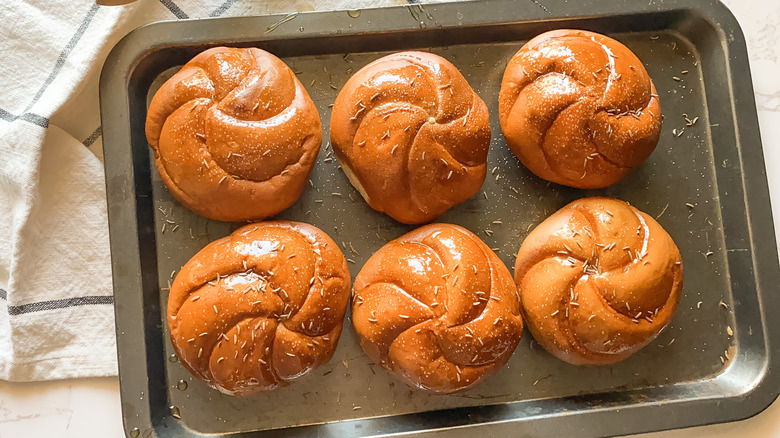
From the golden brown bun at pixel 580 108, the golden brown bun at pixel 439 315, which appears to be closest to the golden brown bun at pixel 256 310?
the golden brown bun at pixel 439 315

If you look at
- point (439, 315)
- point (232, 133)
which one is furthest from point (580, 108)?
point (232, 133)

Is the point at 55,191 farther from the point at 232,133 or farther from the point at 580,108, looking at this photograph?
the point at 580,108

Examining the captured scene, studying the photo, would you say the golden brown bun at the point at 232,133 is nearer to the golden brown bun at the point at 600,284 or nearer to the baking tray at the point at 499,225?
the baking tray at the point at 499,225

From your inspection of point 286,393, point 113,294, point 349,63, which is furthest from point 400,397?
point 349,63

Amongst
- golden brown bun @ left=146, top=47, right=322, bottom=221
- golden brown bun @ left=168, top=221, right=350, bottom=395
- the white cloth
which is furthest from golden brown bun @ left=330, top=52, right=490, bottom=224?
the white cloth

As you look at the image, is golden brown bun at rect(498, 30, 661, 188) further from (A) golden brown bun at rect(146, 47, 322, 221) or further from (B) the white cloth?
(B) the white cloth
